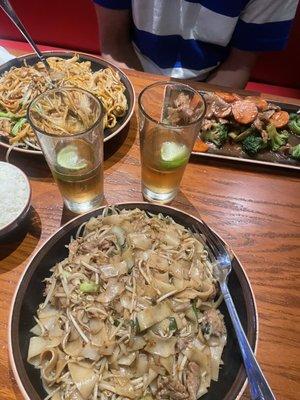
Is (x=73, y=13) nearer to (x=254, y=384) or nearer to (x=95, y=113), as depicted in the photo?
(x=95, y=113)

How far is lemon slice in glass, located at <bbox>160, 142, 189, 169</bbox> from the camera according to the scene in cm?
142

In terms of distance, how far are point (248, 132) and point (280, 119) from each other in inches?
7.5

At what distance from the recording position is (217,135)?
1.76 meters

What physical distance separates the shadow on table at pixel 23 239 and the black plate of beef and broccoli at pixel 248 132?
28.5 inches

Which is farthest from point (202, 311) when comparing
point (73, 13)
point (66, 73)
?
point (73, 13)

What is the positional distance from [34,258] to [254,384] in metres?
0.71

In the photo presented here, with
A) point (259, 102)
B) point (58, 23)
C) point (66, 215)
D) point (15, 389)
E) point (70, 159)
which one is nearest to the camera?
point (15, 389)

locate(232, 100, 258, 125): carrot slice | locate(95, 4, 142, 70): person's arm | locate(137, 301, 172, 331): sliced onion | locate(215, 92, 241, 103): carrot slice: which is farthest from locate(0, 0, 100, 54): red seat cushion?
locate(137, 301, 172, 331): sliced onion

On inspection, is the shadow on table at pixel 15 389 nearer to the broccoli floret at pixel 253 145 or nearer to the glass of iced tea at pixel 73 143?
the glass of iced tea at pixel 73 143

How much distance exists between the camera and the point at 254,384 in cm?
103

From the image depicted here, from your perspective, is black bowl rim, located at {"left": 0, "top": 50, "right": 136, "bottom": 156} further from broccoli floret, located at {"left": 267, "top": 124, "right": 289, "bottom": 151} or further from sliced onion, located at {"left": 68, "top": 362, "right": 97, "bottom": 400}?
sliced onion, located at {"left": 68, "top": 362, "right": 97, "bottom": 400}

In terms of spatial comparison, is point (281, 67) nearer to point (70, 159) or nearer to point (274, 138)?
point (274, 138)

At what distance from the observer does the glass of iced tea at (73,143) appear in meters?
1.28

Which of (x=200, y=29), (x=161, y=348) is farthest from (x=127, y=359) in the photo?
(x=200, y=29)
